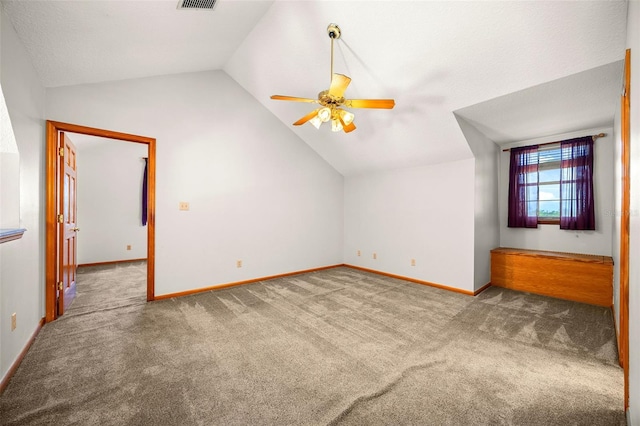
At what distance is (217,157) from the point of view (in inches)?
152

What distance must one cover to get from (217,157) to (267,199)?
1.01m

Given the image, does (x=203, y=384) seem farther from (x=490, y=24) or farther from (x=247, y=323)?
(x=490, y=24)

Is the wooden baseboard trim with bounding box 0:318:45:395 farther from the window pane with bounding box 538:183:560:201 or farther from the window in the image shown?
the window pane with bounding box 538:183:560:201

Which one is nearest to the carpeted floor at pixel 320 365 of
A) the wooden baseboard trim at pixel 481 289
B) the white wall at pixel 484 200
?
the wooden baseboard trim at pixel 481 289

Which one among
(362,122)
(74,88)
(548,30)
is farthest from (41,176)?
(548,30)

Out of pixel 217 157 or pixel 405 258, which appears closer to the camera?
pixel 217 157

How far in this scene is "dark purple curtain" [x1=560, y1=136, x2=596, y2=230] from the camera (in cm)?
359

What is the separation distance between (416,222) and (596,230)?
2.34 metres

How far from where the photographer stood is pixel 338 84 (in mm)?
2199

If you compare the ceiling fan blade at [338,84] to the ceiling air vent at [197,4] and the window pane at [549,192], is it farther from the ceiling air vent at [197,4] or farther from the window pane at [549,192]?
the window pane at [549,192]

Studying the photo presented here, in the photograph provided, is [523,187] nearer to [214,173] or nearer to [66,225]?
[214,173]

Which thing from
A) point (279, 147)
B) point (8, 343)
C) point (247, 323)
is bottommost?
point (247, 323)

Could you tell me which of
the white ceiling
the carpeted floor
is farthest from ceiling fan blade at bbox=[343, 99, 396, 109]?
the carpeted floor

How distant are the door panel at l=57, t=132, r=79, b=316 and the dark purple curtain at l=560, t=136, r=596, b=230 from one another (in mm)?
6348
